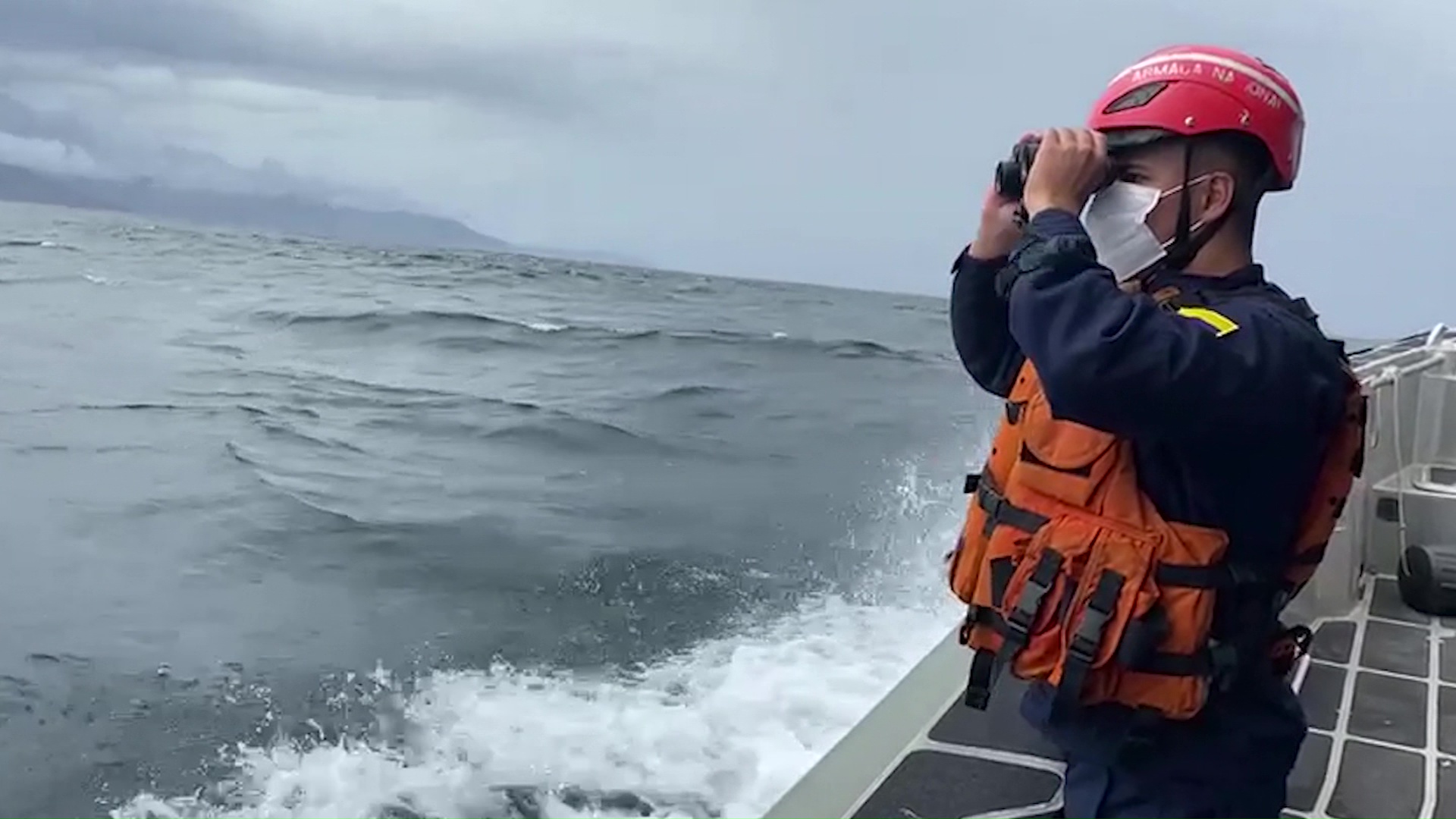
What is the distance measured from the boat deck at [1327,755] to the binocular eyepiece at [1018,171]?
1.13 meters

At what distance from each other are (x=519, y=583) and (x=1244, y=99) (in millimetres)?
6009

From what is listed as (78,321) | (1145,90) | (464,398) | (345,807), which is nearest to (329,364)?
(464,398)

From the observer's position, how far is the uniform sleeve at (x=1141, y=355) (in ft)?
4.41

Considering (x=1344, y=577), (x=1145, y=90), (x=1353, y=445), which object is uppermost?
(x=1145, y=90)

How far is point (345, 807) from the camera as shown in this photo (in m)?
4.18

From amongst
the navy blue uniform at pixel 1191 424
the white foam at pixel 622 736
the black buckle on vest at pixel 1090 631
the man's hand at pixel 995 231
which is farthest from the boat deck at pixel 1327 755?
the white foam at pixel 622 736

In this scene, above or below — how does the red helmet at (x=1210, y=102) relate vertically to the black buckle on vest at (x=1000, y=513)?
above

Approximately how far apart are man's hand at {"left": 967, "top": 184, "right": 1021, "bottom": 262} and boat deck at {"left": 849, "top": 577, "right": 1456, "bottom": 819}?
101cm

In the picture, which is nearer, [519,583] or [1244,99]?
[1244,99]

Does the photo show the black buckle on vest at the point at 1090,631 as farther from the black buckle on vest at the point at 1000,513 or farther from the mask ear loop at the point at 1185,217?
the mask ear loop at the point at 1185,217

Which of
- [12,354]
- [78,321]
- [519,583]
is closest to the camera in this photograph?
[519,583]

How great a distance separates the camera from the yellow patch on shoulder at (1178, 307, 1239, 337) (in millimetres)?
1393

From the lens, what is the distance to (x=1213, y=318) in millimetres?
1412

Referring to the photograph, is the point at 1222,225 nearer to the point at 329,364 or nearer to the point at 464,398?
the point at 464,398
